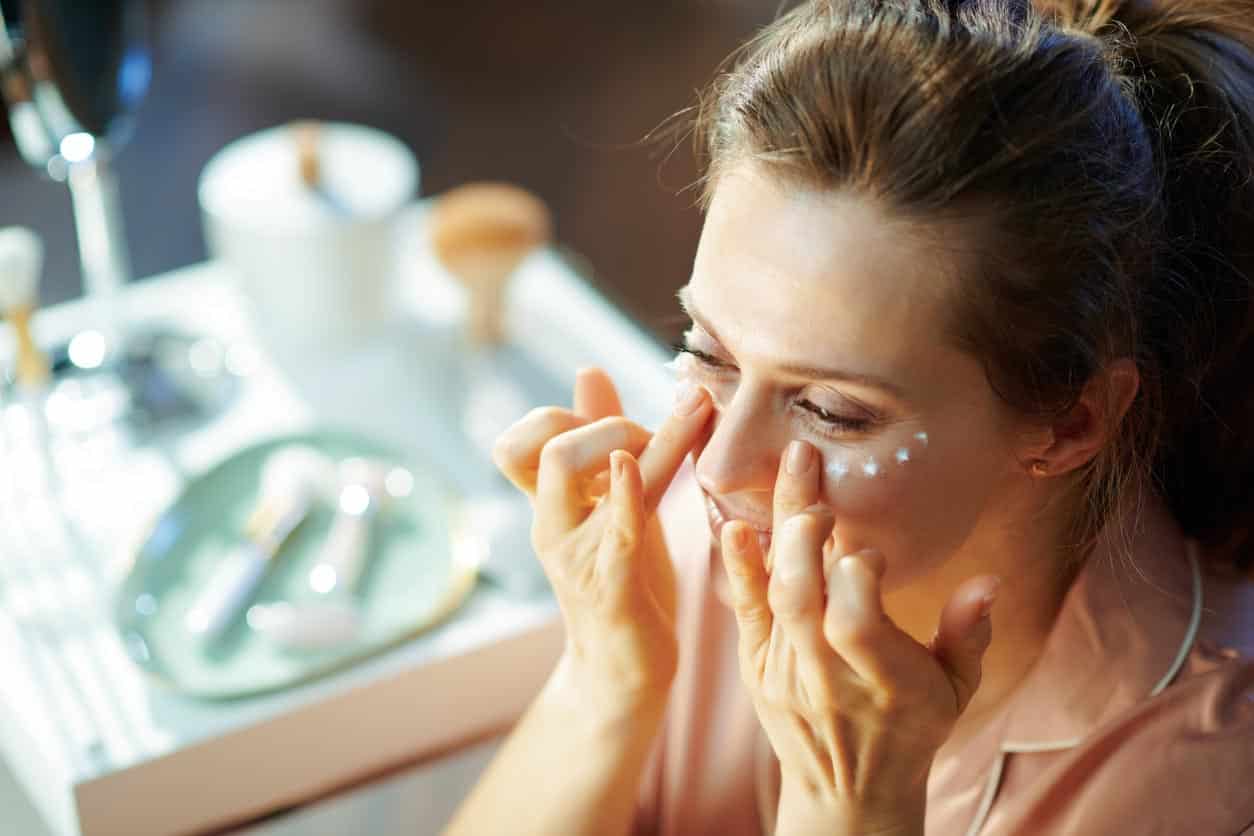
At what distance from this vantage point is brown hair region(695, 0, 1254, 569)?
675mm

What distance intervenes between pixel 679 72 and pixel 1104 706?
175 centimetres

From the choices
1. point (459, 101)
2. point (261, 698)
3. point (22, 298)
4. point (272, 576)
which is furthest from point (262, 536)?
point (459, 101)

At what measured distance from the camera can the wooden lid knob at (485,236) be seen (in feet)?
3.88

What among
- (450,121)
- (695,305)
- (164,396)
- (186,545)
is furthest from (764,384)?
(450,121)

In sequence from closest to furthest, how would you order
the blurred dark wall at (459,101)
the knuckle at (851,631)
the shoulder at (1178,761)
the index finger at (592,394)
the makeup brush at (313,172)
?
the knuckle at (851,631) → the shoulder at (1178,761) → the index finger at (592,394) → the makeup brush at (313,172) → the blurred dark wall at (459,101)

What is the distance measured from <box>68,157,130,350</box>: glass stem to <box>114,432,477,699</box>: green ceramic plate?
22cm

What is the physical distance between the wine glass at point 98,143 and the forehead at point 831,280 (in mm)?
584

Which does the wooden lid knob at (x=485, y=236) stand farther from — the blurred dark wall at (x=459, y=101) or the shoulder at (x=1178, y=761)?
the blurred dark wall at (x=459, y=101)

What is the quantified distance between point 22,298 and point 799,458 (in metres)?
0.66

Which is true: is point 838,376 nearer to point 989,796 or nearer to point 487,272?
point 989,796

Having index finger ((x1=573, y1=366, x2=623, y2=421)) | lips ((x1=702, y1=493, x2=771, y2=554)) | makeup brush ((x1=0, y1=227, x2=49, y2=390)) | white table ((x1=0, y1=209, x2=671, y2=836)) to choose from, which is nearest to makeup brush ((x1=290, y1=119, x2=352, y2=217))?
white table ((x1=0, y1=209, x2=671, y2=836))

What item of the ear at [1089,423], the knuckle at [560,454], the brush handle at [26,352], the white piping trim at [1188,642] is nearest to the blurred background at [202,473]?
the brush handle at [26,352]

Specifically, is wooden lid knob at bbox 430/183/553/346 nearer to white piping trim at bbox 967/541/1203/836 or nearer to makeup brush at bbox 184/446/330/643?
makeup brush at bbox 184/446/330/643

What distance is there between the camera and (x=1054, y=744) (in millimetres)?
822
